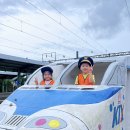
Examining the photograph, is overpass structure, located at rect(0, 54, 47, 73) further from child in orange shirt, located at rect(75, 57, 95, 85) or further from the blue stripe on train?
the blue stripe on train

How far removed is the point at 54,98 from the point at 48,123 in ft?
2.48

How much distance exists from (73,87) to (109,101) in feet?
2.25

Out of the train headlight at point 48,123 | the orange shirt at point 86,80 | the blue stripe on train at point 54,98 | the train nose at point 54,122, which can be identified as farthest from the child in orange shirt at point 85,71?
the train headlight at point 48,123

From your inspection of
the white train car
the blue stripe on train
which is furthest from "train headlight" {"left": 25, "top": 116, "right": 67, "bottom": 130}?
the blue stripe on train

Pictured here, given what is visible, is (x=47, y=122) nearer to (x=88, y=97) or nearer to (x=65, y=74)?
(x=88, y=97)

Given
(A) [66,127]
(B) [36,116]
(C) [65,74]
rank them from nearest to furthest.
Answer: (A) [66,127], (B) [36,116], (C) [65,74]

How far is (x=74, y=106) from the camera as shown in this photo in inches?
178

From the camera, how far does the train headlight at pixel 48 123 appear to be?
4.05 m

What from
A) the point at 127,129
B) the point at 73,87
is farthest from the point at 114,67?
the point at 127,129

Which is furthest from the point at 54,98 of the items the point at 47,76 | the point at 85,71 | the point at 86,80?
the point at 47,76

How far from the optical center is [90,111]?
441 cm

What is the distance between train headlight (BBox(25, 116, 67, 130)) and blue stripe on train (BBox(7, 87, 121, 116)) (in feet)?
1.32

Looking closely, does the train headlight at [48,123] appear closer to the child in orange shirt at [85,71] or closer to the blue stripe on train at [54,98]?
the blue stripe on train at [54,98]

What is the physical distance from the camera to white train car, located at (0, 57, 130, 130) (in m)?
4.20
